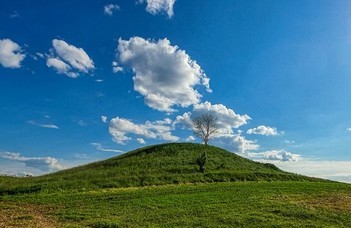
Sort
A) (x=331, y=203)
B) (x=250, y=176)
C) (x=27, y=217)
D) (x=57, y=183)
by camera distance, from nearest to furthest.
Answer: (x=27, y=217) < (x=331, y=203) < (x=57, y=183) < (x=250, y=176)

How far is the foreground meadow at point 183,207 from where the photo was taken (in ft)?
103

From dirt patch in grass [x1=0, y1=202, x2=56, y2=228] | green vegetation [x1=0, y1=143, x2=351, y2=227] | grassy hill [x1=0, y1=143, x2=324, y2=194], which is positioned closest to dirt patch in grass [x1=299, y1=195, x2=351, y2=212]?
green vegetation [x1=0, y1=143, x2=351, y2=227]

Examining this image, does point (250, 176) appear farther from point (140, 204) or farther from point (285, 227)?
point (285, 227)

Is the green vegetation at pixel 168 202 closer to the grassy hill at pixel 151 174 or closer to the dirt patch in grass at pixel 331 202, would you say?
the dirt patch in grass at pixel 331 202

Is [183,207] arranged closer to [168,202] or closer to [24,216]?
[168,202]

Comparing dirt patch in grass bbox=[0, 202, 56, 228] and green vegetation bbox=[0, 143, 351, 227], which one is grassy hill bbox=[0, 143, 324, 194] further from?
dirt patch in grass bbox=[0, 202, 56, 228]

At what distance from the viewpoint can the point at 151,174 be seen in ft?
208

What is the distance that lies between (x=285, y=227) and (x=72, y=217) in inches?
717

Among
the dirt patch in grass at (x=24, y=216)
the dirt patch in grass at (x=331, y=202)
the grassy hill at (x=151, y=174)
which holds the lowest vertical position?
the dirt patch in grass at (x=24, y=216)

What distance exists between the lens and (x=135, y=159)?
262 feet

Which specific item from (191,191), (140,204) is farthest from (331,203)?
(140,204)

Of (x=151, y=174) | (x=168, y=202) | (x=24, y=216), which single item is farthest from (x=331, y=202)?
(x=24, y=216)

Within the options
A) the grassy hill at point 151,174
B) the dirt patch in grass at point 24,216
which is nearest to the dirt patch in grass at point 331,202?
the grassy hill at point 151,174

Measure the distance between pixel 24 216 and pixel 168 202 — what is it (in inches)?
585
